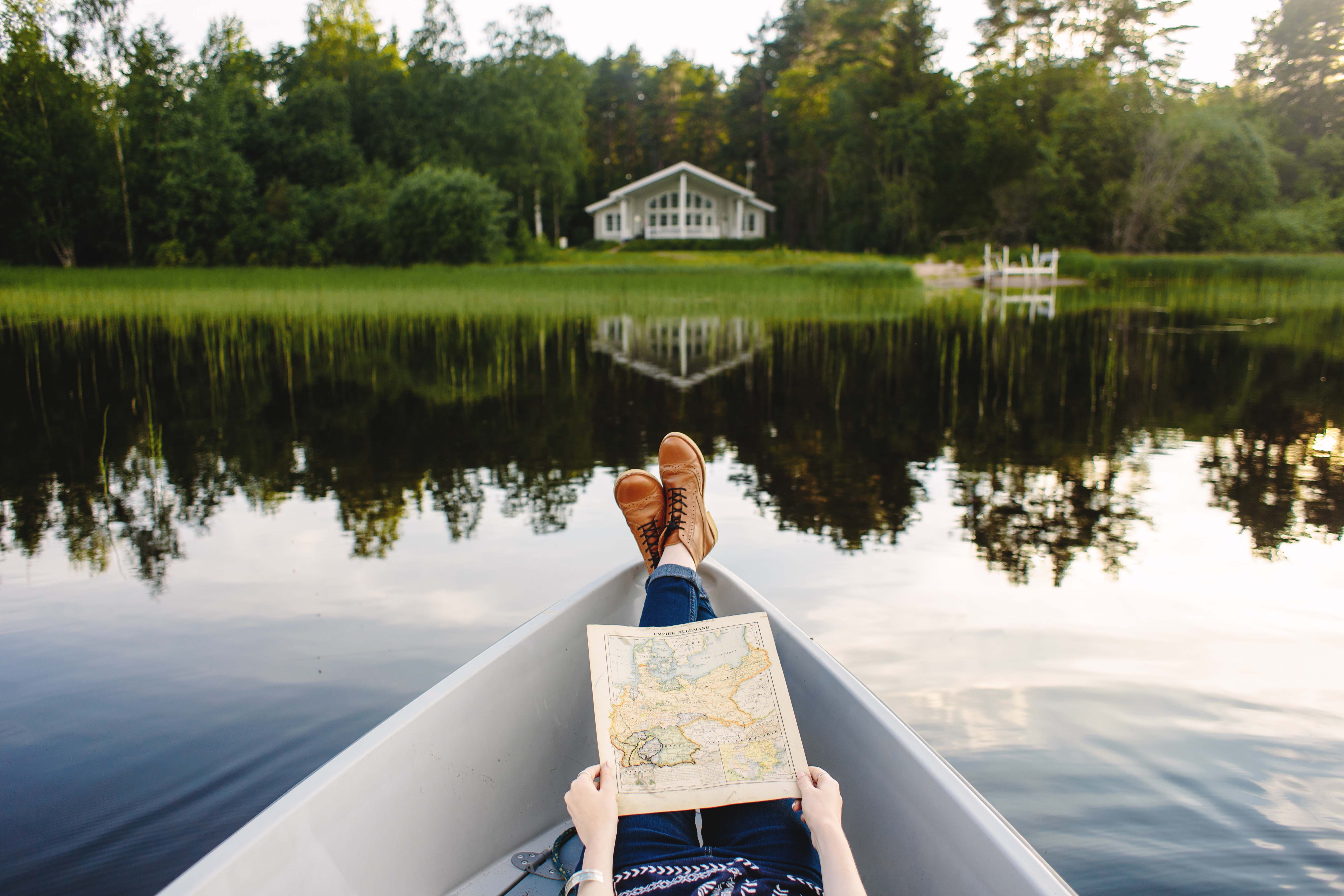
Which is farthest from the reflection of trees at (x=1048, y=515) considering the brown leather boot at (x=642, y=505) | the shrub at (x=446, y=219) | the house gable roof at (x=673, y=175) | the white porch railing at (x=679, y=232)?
the white porch railing at (x=679, y=232)

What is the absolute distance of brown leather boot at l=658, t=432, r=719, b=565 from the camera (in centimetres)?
237

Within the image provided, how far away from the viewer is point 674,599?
6.18 feet

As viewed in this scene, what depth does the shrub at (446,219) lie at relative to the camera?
2452 cm

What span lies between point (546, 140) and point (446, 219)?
1143 centimetres

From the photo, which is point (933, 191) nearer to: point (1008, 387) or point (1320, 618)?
point (1008, 387)

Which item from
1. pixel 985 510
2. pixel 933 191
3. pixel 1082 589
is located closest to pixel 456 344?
pixel 985 510

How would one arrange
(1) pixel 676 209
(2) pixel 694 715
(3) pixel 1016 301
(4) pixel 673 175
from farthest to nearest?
(1) pixel 676 209 < (4) pixel 673 175 < (3) pixel 1016 301 < (2) pixel 694 715

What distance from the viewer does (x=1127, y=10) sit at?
3781 centimetres

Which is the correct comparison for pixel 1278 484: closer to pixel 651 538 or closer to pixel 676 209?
pixel 651 538

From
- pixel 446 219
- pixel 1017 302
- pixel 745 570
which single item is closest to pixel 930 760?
pixel 745 570

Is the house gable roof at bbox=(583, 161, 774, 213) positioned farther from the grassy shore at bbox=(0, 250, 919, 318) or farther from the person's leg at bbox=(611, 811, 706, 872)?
the person's leg at bbox=(611, 811, 706, 872)

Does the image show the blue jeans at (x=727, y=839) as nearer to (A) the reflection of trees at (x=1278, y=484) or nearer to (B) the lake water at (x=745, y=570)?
(B) the lake water at (x=745, y=570)

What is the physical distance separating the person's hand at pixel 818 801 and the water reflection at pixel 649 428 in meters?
2.28

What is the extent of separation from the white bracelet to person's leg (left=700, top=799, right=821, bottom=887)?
0.20 m
